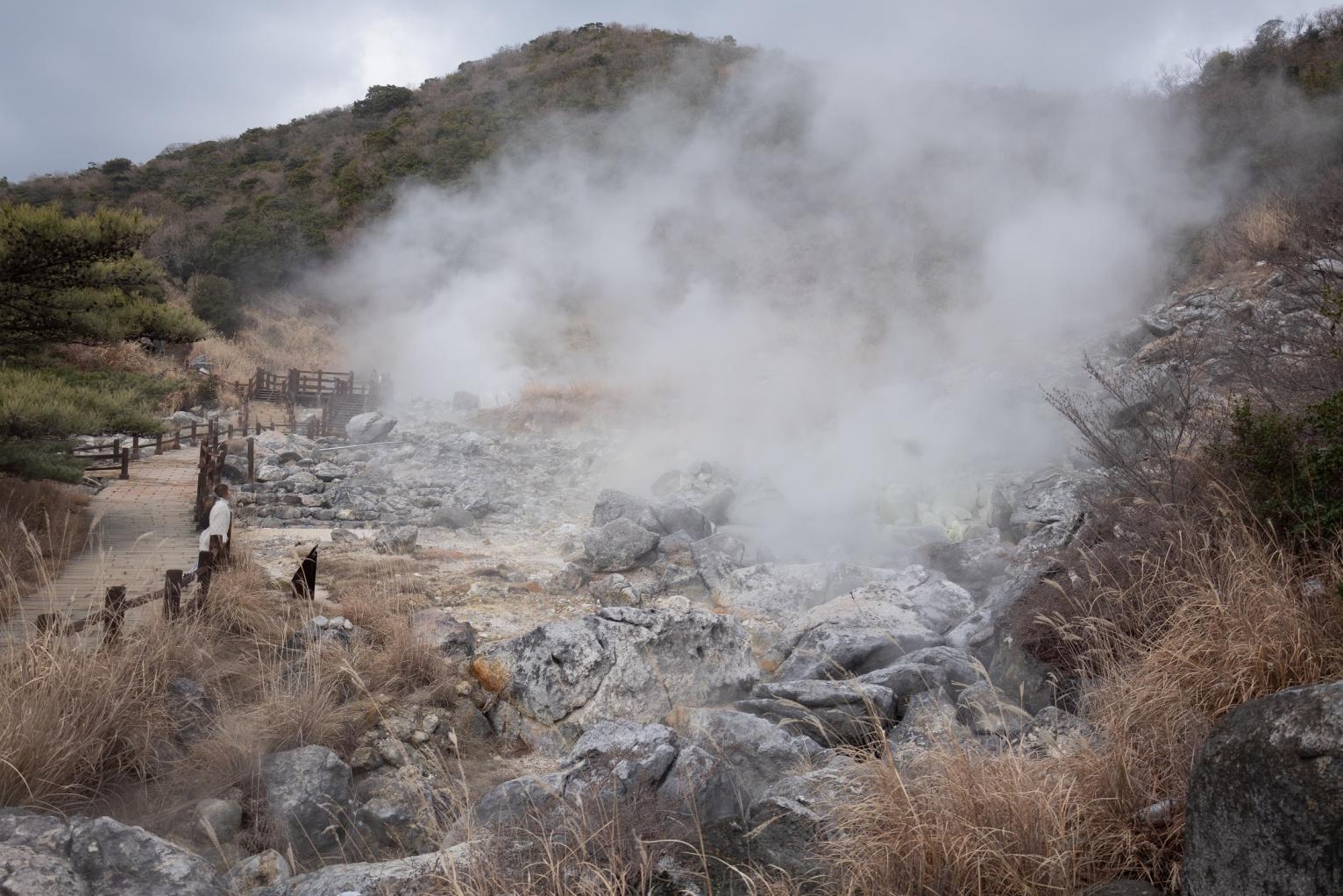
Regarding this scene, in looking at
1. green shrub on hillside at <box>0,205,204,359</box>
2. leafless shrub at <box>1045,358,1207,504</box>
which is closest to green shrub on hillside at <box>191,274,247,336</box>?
green shrub on hillside at <box>0,205,204,359</box>

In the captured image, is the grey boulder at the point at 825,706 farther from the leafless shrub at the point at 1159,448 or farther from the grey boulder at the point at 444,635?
the grey boulder at the point at 444,635

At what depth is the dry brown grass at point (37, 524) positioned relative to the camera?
6.04m

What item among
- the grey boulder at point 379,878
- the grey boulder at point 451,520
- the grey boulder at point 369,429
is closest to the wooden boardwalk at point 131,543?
the grey boulder at point 379,878

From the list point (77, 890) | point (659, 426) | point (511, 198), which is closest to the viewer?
point (77, 890)

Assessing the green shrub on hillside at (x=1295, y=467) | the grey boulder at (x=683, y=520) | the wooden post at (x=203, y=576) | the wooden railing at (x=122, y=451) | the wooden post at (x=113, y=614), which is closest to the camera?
the green shrub on hillside at (x=1295, y=467)

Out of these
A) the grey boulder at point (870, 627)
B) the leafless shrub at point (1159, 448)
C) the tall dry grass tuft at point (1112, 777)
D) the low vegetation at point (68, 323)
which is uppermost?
the low vegetation at point (68, 323)

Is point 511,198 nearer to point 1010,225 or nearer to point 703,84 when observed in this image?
point 703,84

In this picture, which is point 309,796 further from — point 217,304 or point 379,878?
point 217,304

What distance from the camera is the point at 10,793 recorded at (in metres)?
2.99

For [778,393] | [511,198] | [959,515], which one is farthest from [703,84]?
[959,515]

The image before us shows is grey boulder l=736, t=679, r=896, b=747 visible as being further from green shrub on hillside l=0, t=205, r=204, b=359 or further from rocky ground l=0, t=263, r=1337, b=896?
green shrub on hillside l=0, t=205, r=204, b=359

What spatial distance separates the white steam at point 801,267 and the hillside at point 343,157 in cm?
202

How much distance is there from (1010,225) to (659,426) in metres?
10.9

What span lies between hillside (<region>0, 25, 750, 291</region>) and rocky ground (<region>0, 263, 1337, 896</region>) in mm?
22286
